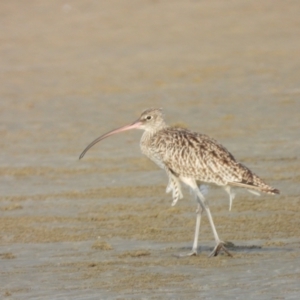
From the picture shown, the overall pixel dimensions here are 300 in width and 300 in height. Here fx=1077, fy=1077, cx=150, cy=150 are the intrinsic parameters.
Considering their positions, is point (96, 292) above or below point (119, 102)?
below

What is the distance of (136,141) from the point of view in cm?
1549

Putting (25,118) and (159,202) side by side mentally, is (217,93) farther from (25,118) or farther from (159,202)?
(159,202)

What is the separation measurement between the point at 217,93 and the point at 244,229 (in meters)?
7.96

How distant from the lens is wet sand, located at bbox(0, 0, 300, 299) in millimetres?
9328

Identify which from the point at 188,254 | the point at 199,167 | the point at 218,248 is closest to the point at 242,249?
the point at 218,248

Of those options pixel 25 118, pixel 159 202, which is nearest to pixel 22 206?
pixel 159 202

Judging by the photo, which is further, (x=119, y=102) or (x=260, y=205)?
(x=119, y=102)

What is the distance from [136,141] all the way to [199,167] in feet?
17.4

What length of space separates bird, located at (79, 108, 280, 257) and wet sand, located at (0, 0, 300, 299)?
46 centimetres

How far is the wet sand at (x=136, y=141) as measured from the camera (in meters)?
9.33

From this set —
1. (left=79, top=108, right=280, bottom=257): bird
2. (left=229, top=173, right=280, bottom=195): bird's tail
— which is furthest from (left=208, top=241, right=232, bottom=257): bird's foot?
(left=229, top=173, right=280, bottom=195): bird's tail

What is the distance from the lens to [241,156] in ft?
46.5

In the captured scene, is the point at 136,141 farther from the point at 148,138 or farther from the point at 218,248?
the point at 218,248

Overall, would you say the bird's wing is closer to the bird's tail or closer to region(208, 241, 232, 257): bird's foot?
the bird's tail
